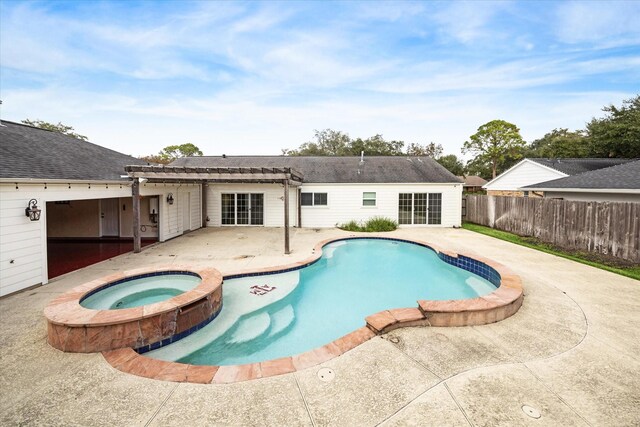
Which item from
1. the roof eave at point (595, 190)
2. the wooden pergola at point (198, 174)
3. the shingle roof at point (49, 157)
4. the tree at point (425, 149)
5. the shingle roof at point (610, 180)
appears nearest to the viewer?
the shingle roof at point (49, 157)

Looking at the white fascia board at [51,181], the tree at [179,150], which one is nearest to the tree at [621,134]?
the white fascia board at [51,181]

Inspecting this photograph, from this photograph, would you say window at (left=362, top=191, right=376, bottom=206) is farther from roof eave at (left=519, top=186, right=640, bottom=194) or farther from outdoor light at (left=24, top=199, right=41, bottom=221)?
outdoor light at (left=24, top=199, right=41, bottom=221)

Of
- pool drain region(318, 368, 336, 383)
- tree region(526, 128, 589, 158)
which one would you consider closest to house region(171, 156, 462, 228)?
pool drain region(318, 368, 336, 383)

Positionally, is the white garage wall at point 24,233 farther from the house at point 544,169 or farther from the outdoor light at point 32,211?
the house at point 544,169

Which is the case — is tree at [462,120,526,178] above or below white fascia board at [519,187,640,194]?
above

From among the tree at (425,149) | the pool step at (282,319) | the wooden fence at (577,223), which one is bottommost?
the pool step at (282,319)

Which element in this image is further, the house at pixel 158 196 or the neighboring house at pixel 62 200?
the house at pixel 158 196

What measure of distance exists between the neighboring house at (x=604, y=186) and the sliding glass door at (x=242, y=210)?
13903mm

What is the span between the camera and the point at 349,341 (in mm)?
3738

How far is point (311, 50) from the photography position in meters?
14.7

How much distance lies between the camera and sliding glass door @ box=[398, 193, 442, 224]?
15.3 m

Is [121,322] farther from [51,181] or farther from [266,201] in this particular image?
[266,201]

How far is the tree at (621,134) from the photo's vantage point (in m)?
21.8

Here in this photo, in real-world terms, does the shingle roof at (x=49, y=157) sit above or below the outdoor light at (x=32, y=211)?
above
